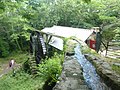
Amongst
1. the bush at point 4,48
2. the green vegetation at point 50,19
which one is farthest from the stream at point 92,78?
the bush at point 4,48

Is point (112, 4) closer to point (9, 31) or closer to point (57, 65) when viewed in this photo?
point (57, 65)

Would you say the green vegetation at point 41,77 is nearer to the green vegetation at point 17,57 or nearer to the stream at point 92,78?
the stream at point 92,78

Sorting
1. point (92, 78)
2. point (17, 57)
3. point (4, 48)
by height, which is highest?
point (92, 78)

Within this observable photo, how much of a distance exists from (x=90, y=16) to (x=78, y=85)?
13903 mm

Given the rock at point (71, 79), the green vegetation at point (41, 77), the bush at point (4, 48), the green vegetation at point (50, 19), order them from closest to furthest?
the rock at point (71, 79) < the green vegetation at point (41, 77) < the green vegetation at point (50, 19) < the bush at point (4, 48)

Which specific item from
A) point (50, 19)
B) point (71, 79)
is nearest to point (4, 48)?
point (50, 19)

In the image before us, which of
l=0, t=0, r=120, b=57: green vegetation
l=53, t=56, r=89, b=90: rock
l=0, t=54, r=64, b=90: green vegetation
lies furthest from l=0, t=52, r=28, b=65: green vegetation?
l=53, t=56, r=89, b=90: rock

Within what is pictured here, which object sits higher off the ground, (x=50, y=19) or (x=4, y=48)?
Answer: (x=50, y=19)

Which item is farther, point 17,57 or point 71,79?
point 17,57

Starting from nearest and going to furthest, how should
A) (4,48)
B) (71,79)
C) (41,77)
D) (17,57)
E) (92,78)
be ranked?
(71,79) → (92,78) → (41,77) → (17,57) → (4,48)

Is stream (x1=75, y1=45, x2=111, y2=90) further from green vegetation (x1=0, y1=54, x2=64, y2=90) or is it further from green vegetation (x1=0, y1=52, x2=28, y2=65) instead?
green vegetation (x1=0, y1=52, x2=28, y2=65)

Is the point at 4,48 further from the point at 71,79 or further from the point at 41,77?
the point at 71,79

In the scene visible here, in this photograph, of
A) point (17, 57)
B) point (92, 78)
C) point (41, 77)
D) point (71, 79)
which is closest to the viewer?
point (71, 79)

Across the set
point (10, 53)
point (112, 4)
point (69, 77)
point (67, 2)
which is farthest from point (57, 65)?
point (10, 53)
